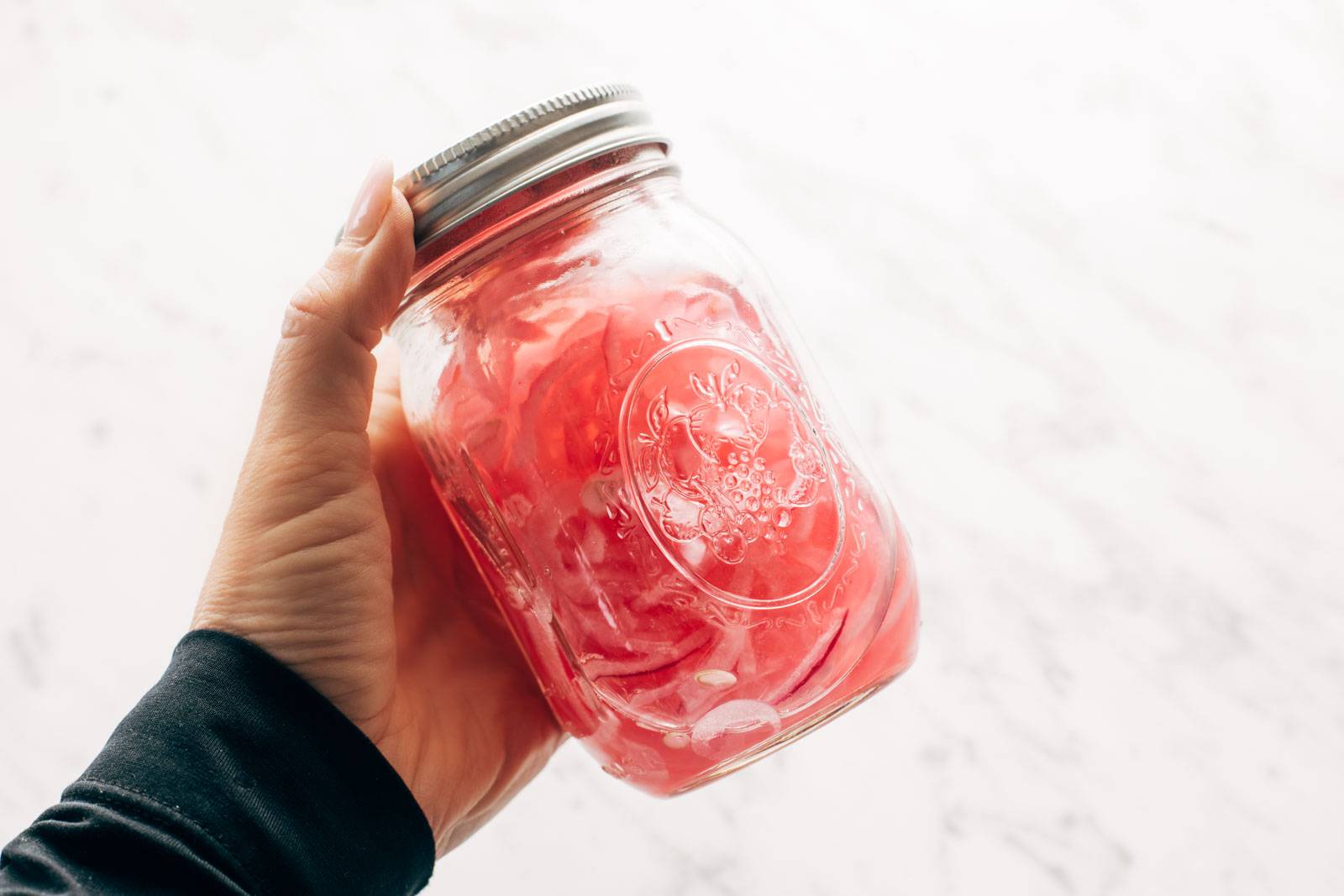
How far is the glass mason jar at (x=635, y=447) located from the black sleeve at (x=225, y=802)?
19 centimetres

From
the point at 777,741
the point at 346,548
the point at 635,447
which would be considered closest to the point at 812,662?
the point at 777,741

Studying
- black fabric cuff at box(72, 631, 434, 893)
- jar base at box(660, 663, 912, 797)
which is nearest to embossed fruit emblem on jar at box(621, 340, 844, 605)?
jar base at box(660, 663, 912, 797)

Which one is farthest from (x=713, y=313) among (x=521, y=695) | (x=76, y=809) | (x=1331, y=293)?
(x=1331, y=293)

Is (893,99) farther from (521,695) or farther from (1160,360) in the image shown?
(521,695)

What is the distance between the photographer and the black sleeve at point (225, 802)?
2.45 ft

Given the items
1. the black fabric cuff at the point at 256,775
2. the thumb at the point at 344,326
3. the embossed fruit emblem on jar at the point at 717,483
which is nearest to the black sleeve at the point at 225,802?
the black fabric cuff at the point at 256,775

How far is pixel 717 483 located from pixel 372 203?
0.31 m

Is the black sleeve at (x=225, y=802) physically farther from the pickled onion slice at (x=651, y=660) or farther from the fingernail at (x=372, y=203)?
the fingernail at (x=372, y=203)

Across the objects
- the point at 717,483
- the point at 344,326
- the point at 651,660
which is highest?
the point at 344,326

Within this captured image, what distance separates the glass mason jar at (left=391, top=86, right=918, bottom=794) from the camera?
76 centimetres

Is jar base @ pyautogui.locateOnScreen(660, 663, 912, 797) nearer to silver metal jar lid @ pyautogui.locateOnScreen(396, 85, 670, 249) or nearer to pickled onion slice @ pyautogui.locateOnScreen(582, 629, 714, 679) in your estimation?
pickled onion slice @ pyautogui.locateOnScreen(582, 629, 714, 679)

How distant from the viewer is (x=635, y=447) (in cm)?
76

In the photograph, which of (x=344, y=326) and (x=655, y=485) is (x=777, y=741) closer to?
(x=655, y=485)

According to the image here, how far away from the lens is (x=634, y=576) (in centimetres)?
76
